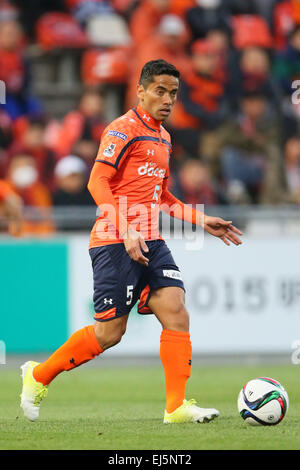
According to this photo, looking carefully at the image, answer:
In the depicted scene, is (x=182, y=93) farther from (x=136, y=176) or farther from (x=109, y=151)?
(x=109, y=151)

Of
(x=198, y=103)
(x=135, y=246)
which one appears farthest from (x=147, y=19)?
(x=135, y=246)

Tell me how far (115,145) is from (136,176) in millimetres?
318

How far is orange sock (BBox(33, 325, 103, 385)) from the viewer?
270 inches

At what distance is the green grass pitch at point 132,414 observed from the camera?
5727 millimetres

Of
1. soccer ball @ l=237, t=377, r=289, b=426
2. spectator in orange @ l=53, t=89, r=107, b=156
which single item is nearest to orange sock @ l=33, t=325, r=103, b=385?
soccer ball @ l=237, t=377, r=289, b=426

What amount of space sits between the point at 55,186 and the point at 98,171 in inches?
277

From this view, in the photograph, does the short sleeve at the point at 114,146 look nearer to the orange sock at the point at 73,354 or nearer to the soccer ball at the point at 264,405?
the orange sock at the point at 73,354

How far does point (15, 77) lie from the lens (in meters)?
14.7

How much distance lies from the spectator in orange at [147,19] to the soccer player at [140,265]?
8.97 metres

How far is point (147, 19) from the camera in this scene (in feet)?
52.2

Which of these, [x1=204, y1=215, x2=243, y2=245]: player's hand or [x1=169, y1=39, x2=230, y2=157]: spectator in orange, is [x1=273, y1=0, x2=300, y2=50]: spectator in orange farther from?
[x1=204, y1=215, x2=243, y2=245]: player's hand

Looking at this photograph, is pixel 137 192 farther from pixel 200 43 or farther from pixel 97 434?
pixel 200 43

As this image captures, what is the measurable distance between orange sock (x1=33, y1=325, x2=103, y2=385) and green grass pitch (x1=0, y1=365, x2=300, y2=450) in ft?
1.16
